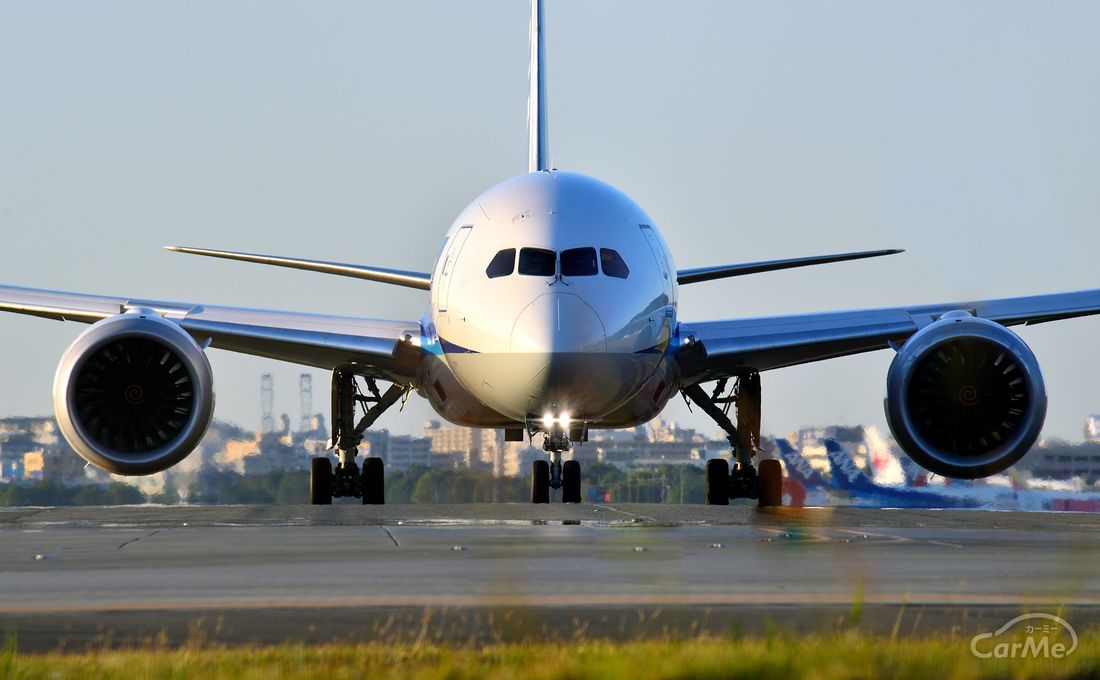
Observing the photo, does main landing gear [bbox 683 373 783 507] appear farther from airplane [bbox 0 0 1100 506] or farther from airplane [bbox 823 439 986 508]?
airplane [bbox 823 439 986 508]

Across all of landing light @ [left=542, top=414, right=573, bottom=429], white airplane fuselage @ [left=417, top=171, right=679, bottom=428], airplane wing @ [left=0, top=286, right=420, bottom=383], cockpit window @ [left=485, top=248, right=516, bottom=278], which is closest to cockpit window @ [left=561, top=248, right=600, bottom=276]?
white airplane fuselage @ [left=417, top=171, right=679, bottom=428]

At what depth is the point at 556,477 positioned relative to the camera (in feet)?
65.7

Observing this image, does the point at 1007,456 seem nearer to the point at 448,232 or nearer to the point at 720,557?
the point at 448,232

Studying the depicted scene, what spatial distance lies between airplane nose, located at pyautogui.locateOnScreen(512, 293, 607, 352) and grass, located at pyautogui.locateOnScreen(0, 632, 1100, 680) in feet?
35.9

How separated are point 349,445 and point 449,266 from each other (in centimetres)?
453

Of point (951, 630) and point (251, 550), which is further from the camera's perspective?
point (251, 550)

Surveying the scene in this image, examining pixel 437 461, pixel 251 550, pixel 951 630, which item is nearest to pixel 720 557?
pixel 251 550

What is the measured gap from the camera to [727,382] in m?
23.2

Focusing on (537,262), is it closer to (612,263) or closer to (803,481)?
(612,263)

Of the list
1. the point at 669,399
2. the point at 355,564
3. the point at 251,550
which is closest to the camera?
the point at 355,564

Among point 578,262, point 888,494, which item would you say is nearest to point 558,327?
point 578,262

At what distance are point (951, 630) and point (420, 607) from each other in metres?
2.41

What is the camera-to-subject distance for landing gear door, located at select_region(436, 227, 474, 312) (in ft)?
63.7

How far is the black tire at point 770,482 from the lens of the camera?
2372cm
